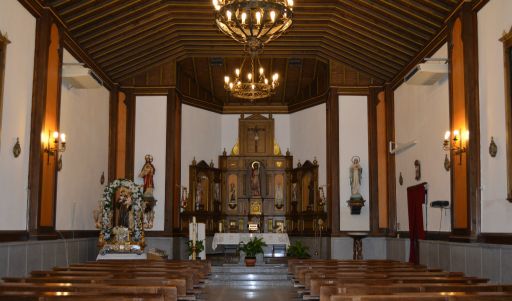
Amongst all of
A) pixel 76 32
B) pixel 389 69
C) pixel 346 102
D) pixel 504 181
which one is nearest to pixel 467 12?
pixel 504 181

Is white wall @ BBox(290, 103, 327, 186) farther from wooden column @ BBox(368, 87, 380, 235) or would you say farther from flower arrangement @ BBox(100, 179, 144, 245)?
flower arrangement @ BBox(100, 179, 144, 245)

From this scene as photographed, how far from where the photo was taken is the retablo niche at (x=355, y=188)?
1681 centimetres

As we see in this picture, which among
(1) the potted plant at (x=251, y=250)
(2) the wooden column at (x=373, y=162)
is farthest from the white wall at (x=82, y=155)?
(2) the wooden column at (x=373, y=162)

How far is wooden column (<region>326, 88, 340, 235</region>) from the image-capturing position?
1722cm

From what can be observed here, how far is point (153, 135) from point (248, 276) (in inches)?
210

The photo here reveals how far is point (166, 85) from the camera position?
17.5 metres

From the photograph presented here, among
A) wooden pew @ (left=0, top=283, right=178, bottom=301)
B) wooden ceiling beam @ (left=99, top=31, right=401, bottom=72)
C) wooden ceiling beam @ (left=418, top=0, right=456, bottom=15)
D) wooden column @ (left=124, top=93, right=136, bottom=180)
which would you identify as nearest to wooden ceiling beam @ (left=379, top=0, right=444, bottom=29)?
wooden ceiling beam @ (left=418, top=0, right=456, bottom=15)

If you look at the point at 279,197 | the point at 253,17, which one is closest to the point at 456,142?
the point at 253,17

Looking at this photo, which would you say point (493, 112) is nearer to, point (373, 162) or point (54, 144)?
point (373, 162)

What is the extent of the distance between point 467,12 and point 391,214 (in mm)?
6895

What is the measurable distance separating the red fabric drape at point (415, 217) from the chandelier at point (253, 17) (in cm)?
650

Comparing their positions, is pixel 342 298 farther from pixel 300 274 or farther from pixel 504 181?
pixel 504 181

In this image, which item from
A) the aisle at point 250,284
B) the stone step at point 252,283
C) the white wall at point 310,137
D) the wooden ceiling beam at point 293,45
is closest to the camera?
the aisle at point 250,284

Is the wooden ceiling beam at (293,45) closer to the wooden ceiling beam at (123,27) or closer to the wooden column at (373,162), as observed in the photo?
the wooden ceiling beam at (123,27)
